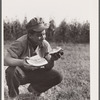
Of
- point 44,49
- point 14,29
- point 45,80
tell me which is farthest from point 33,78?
point 14,29

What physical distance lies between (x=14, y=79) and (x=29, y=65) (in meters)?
0.12

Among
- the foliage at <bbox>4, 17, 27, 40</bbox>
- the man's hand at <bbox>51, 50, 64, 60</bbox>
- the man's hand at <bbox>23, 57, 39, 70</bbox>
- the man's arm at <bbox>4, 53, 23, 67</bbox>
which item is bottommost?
the man's hand at <bbox>23, 57, 39, 70</bbox>

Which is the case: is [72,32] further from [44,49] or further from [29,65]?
[29,65]

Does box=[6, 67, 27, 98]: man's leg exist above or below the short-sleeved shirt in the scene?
below

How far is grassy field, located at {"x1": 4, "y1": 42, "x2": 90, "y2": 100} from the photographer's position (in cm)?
254

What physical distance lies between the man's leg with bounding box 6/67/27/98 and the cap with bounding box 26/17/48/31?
25 cm

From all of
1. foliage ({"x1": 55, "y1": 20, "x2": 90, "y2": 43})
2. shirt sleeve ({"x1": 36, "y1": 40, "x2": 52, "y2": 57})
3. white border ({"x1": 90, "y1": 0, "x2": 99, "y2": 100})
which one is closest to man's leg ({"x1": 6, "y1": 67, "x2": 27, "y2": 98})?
shirt sleeve ({"x1": 36, "y1": 40, "x2": 52, "y2": 57})

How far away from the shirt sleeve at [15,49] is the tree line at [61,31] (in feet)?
0.12

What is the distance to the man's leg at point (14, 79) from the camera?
2.52m

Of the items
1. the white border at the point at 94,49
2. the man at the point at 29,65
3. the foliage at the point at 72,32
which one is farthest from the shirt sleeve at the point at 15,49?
the white border at the point at 94,49

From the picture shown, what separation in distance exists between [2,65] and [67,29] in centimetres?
43

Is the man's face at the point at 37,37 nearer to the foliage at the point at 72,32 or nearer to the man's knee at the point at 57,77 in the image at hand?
the foliage at the point at 72,32

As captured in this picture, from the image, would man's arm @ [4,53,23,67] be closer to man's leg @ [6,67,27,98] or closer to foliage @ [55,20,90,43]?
man's leg @ [6,67,27,98]

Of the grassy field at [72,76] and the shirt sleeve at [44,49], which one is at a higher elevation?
the shirt sleeve at [44,49]
